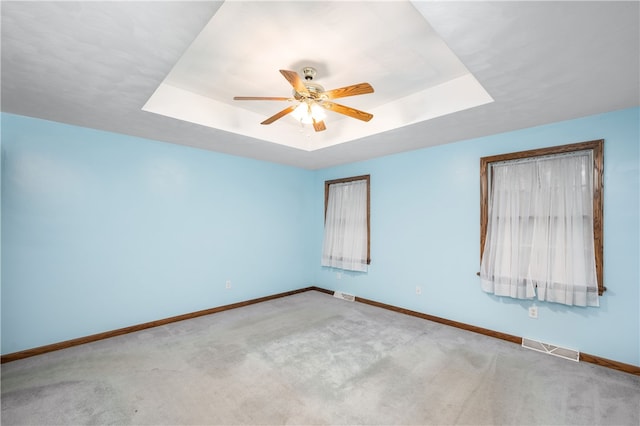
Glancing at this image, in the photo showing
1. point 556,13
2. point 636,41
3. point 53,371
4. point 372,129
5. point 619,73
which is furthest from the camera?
point 372,129

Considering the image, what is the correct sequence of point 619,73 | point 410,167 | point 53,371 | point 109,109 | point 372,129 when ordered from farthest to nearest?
point 410,167, point 372,129, point 109,109, point 53,371, point 619,73

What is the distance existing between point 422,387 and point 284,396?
110 cm

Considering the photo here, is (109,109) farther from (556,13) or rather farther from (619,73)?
(619,73)

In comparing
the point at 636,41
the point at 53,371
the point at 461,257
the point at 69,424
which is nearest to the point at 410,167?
the point at 461,257

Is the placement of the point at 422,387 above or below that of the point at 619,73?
below

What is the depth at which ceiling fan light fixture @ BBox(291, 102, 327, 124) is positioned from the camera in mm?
2471

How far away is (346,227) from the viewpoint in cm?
495

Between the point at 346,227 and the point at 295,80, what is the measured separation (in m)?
3.25

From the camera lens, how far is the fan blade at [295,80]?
6.19 ft

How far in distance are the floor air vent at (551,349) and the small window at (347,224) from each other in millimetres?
2198

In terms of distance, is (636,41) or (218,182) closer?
(636,41)

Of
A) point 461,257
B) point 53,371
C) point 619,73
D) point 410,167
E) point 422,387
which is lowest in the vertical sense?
point 53,371

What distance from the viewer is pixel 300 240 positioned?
5.39m

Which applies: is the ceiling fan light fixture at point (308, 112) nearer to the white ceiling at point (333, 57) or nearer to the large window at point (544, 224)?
the white ceiling at point (333, 57)
